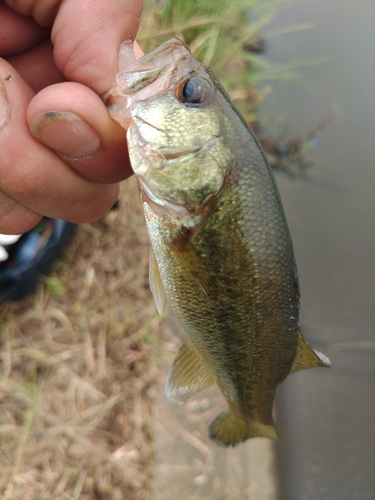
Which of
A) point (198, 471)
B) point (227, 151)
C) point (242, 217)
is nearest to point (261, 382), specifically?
point (242, 217)

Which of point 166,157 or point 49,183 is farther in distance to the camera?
point 49,183

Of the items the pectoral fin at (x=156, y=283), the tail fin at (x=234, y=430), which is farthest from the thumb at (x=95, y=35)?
the tail fin at (x=234, y=430)

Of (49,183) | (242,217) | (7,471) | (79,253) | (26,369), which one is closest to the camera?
(242,217)

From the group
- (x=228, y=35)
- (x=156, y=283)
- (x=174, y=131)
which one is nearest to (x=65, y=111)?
(x=174, y=131)

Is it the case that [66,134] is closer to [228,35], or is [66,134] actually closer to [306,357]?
[306,357]

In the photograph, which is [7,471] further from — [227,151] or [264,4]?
[264,4]

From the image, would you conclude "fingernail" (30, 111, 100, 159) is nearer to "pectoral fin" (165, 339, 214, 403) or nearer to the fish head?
the fish head

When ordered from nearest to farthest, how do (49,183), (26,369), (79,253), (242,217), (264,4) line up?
(242,217) < (49,183) < (26,369) < (79,253) < (264,4)
